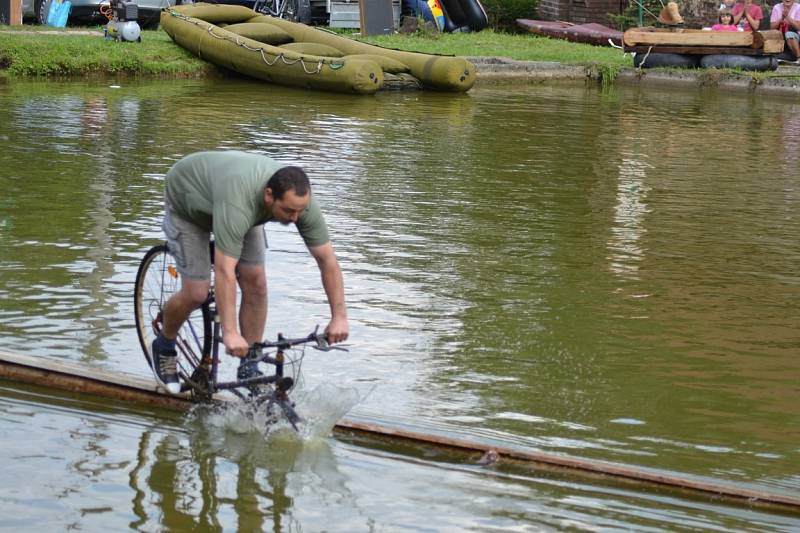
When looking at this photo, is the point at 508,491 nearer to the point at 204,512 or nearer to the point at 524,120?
the point at 204,512

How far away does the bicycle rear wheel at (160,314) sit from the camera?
6.58 metres

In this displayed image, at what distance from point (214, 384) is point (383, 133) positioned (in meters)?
11.3

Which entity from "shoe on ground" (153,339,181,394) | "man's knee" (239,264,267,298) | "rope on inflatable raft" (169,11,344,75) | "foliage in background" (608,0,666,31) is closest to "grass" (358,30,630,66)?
"foliage in background" (608,0,666,31)

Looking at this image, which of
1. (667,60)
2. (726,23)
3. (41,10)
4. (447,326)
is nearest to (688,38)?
(667,60)

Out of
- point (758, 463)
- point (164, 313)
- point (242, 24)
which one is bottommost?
point (758, 463)

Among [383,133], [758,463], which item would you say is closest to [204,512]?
[758,463]

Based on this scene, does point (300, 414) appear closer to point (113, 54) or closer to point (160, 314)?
point (160, 314)

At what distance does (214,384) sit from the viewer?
6.38 m

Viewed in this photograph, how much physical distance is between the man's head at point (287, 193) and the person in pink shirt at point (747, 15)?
2377 cm

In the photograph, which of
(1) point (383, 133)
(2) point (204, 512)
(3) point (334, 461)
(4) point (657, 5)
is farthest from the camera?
(4) point (657, 5)

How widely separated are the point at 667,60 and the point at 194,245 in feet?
75.2

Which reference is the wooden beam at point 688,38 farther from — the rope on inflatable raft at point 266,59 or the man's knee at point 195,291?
the man's knee at point 195,291

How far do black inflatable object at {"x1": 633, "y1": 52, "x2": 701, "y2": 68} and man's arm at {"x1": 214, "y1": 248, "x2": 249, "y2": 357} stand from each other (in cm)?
2312

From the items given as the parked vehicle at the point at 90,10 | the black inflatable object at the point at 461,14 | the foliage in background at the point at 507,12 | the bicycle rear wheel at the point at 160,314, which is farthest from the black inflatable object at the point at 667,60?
the bicycle rear wheel at the point at 160,314
